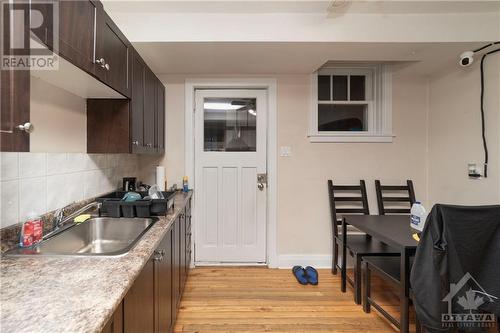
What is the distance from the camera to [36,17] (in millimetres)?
924

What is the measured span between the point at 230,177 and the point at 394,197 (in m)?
1.93

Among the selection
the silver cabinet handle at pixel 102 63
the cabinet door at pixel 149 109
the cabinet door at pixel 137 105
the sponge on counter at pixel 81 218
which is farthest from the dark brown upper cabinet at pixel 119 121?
the sponge on counter at pixel 81 218

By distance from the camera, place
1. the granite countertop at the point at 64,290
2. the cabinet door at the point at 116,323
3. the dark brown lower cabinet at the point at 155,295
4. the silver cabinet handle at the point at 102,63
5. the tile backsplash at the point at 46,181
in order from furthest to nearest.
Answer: the silver cabinet handle at the point at 102,63, the tile backsplash at the point at 46,181, the dark brown lower cabinet at the point at 155,295, the cabinet door at the point at 116,323, the granite countertop at the point at 64,290

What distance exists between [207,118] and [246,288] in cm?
190

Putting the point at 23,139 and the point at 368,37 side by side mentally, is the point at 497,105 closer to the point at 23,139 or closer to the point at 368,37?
the point at 368,37

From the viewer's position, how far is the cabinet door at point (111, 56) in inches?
53.7

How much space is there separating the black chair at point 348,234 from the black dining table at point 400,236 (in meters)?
0.25

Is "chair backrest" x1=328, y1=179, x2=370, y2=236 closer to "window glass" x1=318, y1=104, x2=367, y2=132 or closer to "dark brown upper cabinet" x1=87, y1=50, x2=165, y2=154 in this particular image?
"window glass" x1=318, y1=104, x2=367, y2=132

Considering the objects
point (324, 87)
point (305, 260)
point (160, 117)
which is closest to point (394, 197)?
point (305, 260)

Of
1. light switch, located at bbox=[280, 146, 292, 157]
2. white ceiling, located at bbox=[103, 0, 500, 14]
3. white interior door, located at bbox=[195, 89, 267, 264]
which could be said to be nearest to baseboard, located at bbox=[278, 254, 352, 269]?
white interior door, located at bbox=[195, 89, 267, 264]

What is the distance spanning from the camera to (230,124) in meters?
3.01

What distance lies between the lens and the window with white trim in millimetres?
2949

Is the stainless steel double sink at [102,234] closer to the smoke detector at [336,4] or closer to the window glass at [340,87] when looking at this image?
the smoke detector at [336,4]

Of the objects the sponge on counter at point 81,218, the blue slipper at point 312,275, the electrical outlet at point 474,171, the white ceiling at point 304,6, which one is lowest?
the blue slipper at point 312,275
